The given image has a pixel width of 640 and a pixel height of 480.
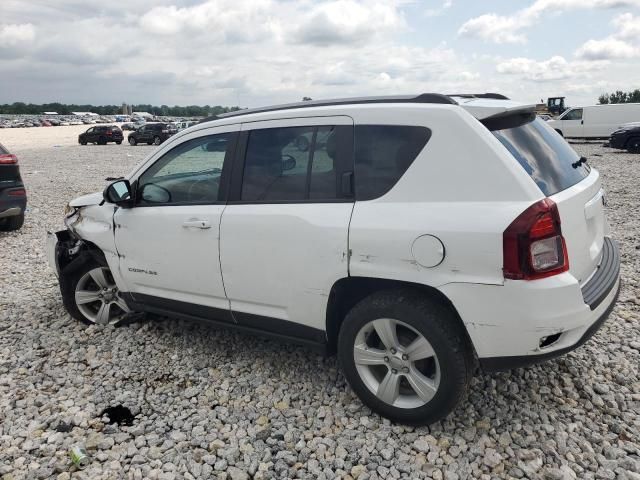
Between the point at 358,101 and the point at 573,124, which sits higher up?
the point at 358,101

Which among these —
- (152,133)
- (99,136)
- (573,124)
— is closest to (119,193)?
(573,124)

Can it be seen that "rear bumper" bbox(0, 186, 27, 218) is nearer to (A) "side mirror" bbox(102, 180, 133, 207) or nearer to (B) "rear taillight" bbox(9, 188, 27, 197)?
(B) "rear taillight" bbox(9, 188, 27, 197)

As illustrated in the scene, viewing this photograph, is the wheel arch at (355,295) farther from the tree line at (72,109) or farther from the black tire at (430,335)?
the tree line at (72,109)

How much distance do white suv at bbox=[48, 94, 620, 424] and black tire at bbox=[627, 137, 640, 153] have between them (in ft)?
60.2

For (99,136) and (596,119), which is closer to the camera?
(596,119)

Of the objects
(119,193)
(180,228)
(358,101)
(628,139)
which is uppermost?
(358,101)

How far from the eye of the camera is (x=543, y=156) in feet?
9.47

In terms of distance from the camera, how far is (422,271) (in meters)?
2.71

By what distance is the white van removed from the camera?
23.6 m

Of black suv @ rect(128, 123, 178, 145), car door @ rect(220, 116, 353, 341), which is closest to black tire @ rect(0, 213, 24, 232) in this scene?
car door @ rect(220, 116, 353, 341)

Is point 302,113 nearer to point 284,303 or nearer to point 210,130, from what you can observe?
point 210,130

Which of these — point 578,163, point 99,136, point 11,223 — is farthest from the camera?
point 99,136

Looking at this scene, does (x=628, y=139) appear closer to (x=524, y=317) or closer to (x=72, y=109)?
(x=524, y=317)

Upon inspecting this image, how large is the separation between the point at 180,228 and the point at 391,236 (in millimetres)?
1624
